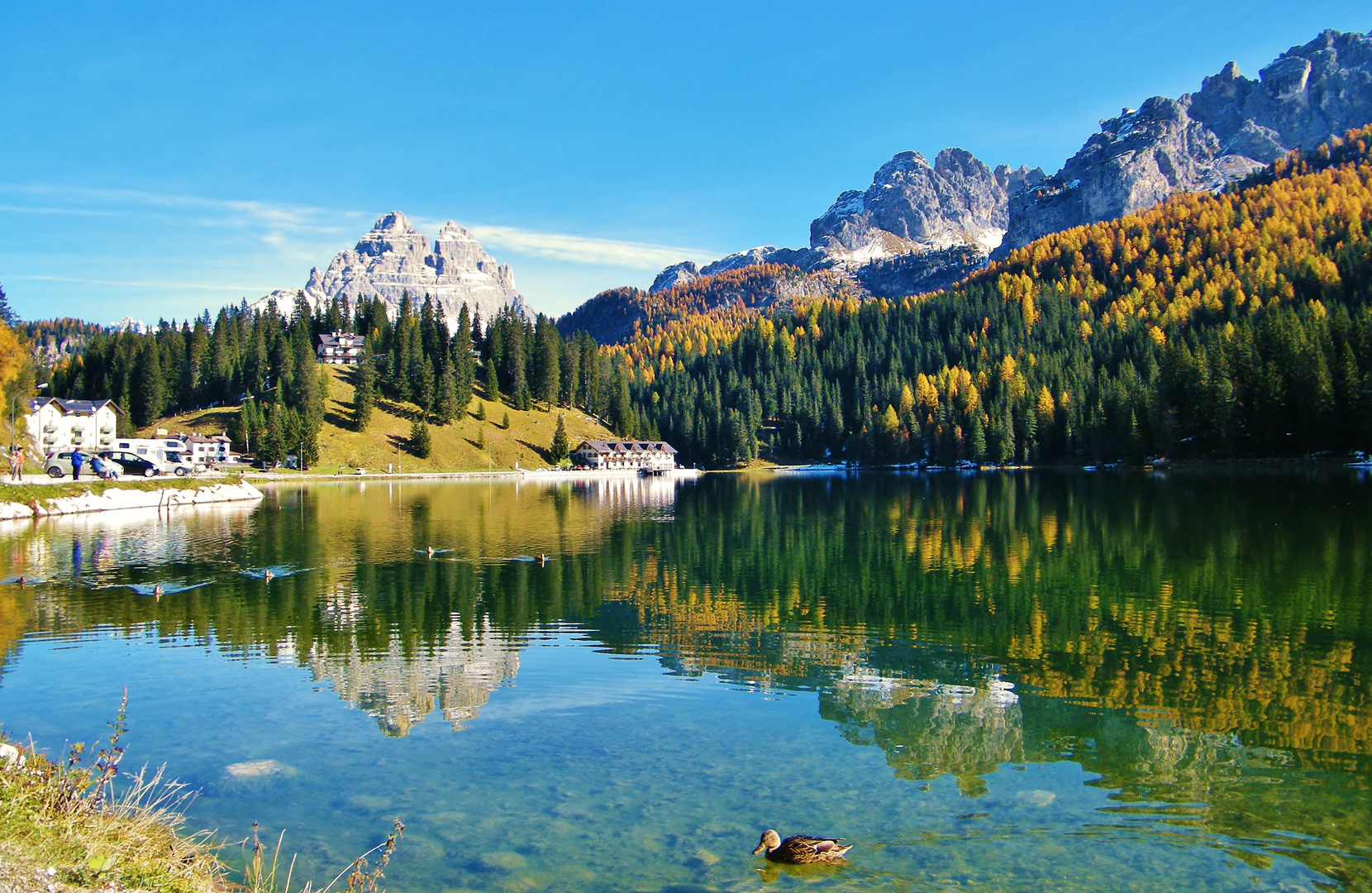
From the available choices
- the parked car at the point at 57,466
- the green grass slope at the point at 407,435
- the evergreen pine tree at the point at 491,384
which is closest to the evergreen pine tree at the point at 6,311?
the parked car at the point at 57,466

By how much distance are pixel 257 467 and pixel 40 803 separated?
13987cm

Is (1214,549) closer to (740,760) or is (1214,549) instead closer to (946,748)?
(946,748)

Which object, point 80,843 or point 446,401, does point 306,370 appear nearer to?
point 446,401

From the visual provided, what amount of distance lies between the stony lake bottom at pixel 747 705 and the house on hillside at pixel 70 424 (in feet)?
338

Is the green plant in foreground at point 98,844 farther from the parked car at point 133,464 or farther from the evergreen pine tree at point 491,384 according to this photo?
the evergreen pine tree at point 491,384

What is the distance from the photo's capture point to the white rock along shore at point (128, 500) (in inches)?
2381

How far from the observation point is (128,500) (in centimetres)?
7275

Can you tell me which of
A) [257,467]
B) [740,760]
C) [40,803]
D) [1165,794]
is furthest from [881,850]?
[257,467]

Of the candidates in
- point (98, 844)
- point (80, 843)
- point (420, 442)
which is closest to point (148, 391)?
point (420, 442)

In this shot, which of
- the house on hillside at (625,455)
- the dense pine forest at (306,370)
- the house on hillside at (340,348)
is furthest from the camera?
the house on hillside at (340,348)

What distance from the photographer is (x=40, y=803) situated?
909cm

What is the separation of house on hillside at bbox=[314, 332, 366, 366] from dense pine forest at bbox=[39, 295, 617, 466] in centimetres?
265

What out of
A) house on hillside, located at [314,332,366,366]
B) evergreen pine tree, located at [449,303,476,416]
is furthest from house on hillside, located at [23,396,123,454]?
evergreen pine tree, located at [449,303,476,416]

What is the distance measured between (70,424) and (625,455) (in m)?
98.1
